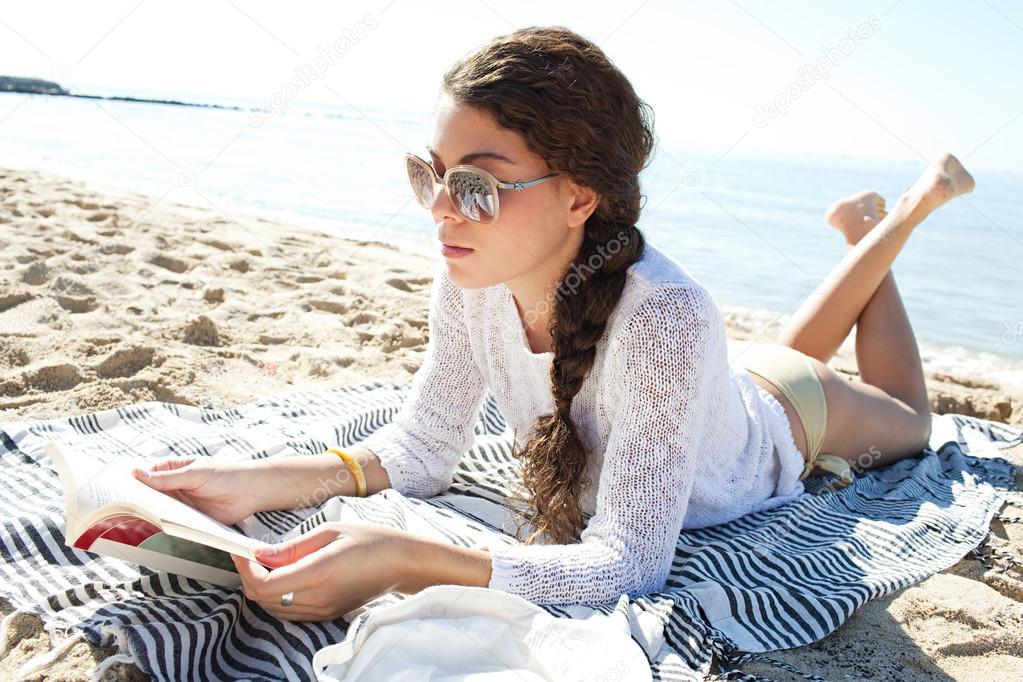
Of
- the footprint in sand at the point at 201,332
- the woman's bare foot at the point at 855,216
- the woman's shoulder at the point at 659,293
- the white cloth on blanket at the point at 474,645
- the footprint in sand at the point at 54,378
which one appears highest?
the woman's bare foot at the point at 855,216

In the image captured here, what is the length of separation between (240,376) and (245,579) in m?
2.13

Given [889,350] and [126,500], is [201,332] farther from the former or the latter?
[889,350]

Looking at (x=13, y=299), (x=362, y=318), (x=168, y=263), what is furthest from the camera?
(x=168, y=263)

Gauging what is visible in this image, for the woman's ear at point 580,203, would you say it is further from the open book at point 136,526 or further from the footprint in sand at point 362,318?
the footprint in sand at point 362,318

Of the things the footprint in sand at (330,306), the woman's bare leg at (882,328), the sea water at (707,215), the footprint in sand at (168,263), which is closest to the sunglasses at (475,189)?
the sea water at (707,215)

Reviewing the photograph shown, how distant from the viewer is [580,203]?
204 centimetres

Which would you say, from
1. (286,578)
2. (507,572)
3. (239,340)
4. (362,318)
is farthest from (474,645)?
(362,318)

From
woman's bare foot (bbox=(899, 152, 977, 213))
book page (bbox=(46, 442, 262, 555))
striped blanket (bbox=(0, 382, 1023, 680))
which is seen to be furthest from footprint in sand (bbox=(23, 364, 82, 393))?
woman's bare foot (bbox=(899, 152, 977, 213))

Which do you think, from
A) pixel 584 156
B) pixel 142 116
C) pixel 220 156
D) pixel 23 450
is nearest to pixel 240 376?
pixel 23 450

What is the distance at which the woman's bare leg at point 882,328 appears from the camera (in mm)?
3213

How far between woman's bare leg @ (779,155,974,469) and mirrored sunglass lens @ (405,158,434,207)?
6.19ft

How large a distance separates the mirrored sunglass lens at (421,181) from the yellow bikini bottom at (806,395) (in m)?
1.45

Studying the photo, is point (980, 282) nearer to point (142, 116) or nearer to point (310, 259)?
point (310, 259)

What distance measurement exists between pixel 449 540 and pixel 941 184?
105 inches
